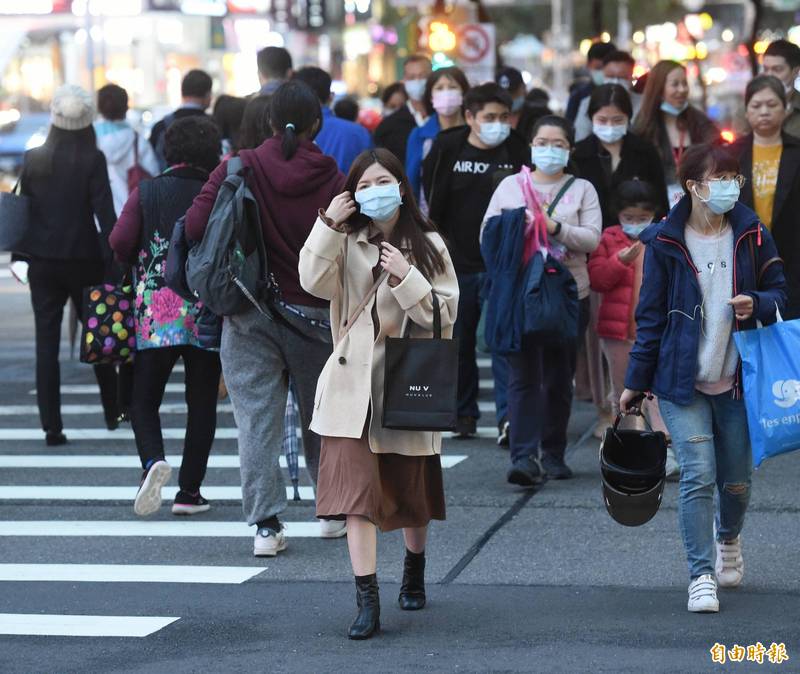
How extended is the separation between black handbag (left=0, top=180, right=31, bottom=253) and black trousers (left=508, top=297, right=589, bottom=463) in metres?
3.31

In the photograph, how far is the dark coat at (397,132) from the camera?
12.8m

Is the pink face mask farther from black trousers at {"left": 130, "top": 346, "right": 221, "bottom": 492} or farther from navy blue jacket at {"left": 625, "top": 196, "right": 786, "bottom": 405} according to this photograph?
navy blue jacket at {"left": 625, "top": 196, "right": 786, "bottom": 405}

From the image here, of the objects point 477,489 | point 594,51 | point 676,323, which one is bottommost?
point 477,489

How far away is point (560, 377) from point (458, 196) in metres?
1.55

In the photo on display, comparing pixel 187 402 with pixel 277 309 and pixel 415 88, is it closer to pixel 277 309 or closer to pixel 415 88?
pixel 277 309

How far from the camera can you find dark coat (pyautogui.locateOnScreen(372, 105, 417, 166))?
12.8m

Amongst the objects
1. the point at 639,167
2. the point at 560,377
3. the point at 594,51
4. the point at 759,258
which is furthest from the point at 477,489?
the point at 594,51

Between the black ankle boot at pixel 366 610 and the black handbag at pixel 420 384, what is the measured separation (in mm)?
562

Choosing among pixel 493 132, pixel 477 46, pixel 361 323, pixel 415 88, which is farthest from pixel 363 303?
pixel 477 46

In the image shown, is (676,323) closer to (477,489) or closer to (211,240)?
(211,240)

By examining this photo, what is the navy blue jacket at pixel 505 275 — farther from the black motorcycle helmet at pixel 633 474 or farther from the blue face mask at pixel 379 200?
the blue face mask at pixel 379 200

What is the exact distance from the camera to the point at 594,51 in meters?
16.2

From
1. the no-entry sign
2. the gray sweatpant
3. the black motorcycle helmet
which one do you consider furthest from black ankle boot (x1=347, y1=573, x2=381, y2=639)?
the no-entry sign

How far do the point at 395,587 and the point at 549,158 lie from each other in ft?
8.98
